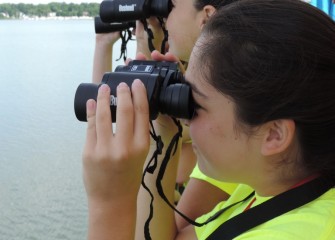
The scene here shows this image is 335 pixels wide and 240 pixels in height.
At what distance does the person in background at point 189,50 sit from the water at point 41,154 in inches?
43.5

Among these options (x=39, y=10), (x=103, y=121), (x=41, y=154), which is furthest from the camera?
(x=39, y=10)

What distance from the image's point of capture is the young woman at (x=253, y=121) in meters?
0.66

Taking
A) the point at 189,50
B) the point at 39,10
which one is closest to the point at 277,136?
the point at 189,50

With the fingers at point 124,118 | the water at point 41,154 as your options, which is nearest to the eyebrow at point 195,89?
the fingers at point 124,118

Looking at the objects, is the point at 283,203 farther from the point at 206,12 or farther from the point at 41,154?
the point at 41,154

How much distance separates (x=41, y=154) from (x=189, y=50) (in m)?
1.87

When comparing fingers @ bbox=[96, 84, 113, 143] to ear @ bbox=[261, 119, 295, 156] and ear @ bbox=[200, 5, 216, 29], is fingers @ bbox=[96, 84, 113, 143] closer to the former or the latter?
ear @ bbox=[261, 119, 295, 156]

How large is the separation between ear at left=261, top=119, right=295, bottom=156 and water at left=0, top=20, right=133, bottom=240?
1.71 meters

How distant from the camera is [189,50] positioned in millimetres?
1253

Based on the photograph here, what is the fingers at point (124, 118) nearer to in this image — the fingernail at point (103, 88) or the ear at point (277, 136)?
the fingernail at point (103, 88)

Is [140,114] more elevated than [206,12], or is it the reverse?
[206,12]

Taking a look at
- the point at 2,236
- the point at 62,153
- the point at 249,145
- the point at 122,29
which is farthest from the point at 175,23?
the point at 62,153

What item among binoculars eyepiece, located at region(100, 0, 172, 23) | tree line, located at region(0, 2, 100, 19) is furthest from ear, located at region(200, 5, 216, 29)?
tree line, located at region(0, 2, 100, 19)

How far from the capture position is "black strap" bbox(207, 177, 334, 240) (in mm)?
692
